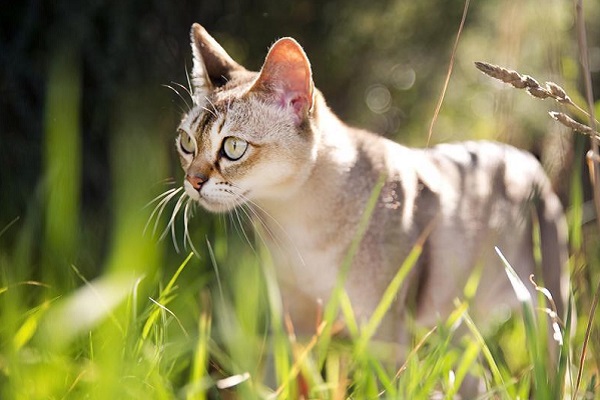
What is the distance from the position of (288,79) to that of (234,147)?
230 millimetres

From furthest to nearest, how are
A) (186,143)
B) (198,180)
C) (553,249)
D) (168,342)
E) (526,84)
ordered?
1. (553,249)
2. (186,143)
3. (198,180)
4. (168,342)
5. (526,84)

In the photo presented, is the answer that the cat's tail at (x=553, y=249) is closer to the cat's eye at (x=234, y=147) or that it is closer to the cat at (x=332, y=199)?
the cat at (x=332, y=199)

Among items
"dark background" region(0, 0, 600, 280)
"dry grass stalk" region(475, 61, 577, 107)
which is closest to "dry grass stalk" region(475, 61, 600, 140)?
"dry grass stalk" region(475, 61, 577, 107)

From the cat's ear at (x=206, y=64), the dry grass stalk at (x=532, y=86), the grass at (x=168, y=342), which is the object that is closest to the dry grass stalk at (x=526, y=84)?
the dry grass stalk at (x=532, y=86)

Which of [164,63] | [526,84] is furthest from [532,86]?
[164,63]

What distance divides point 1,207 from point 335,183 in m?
1.13

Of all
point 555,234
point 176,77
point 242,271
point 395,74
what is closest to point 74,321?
point 242,271

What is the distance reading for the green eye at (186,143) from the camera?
89.4 inches

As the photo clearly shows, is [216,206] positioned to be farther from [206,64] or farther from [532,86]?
[532,86]

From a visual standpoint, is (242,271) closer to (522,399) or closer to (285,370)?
(285,370)

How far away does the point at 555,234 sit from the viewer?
8.85 ft

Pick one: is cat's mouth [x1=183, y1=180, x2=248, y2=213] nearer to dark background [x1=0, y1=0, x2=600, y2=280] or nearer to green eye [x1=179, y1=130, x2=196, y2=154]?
green eye [x1=179, y1=130, x2=196, y2=154]

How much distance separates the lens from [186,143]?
2.30 m

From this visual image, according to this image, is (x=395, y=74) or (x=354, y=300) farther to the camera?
(x=395, y=74)
